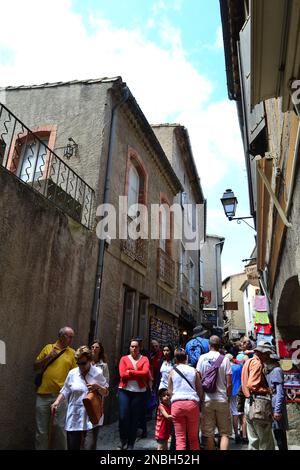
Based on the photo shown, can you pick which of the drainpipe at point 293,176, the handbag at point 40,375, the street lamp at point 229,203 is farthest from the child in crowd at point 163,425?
the street lamp at point 229,203

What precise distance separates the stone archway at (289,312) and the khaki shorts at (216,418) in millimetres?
1874

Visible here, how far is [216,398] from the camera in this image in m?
4.80

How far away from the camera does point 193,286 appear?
57.8 ft

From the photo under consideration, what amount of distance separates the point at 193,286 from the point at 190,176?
5565 mm

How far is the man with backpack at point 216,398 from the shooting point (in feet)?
15.5

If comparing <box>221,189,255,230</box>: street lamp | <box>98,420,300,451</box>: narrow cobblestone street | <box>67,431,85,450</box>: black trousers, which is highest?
<box>221,189,255,230</box>: street lamp

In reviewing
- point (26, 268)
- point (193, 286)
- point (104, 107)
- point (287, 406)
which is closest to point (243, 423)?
point (287, 406)

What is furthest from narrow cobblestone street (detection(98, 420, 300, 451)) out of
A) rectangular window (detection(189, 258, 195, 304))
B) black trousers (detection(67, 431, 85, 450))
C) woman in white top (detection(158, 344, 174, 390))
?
rectangular window (detection(189, 258, 195, 304))

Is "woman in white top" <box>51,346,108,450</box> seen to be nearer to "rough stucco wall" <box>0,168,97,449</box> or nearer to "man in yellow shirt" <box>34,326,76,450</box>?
"man in yellow shirt" <box>34,326,76,450</box>

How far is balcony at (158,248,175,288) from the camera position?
454 inches

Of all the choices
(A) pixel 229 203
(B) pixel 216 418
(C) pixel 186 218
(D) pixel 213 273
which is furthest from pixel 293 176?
(D) pixel 213 273

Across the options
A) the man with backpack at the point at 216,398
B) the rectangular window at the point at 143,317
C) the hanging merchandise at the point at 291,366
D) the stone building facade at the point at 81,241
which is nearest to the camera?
the man with backpack at the point at 216,398

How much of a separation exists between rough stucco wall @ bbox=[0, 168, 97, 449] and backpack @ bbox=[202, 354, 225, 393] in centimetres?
244

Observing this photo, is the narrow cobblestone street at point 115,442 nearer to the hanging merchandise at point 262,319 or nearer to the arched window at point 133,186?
the arched window at point 133,186
